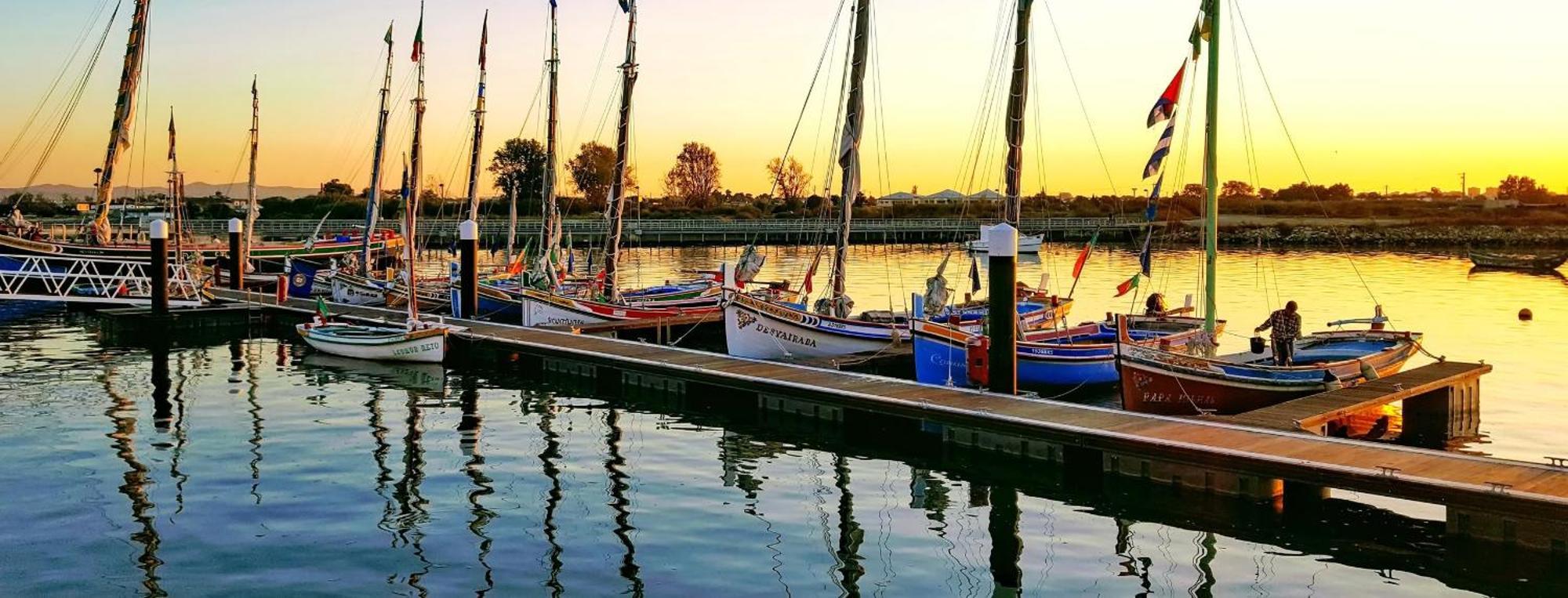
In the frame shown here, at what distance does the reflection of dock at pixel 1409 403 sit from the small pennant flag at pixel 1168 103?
263 inches

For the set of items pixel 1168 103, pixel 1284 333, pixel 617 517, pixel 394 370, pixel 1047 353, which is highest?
pixel 1168 103

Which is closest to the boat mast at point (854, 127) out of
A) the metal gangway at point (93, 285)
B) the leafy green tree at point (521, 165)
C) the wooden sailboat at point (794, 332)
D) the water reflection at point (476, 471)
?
the wooden sailboat at point (794, 332)

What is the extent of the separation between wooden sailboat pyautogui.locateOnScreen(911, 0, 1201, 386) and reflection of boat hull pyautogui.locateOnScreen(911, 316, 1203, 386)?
0.05 ft

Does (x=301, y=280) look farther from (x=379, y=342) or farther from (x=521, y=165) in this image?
(x=521, y=165)

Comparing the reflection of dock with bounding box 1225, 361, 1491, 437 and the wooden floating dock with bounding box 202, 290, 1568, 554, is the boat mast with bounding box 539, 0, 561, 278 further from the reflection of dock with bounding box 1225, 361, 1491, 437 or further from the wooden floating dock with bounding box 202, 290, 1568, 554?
the reflection of dock with bounding box 1225, 361, 1491, 437

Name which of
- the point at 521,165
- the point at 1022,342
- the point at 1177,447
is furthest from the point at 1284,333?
the point at 521,165

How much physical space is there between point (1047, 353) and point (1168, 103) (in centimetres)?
604

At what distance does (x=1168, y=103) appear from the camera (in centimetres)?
2691

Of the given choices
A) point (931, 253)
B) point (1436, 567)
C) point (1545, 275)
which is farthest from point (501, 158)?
point (1436, 567)

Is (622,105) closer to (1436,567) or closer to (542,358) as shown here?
(542,358)

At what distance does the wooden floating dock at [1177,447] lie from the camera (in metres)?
16.4

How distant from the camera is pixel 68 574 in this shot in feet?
51.0

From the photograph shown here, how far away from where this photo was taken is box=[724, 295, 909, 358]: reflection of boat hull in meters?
32.1

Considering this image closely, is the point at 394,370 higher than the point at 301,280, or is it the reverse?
the point at 301,280
